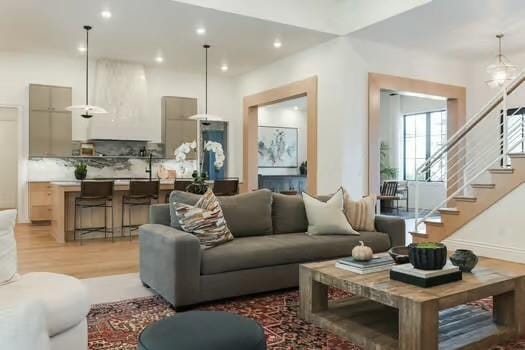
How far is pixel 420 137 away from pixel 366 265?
389 inches

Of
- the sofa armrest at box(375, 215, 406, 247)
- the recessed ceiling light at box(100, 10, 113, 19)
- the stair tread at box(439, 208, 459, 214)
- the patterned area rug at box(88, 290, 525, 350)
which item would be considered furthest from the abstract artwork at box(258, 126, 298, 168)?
the patterned area rug at box(88, 290, 525, 350)

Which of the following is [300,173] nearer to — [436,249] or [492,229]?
[492,229]

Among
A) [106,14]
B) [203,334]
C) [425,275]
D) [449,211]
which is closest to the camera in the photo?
[203,334]

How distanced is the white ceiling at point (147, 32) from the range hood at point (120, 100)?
0.97ft

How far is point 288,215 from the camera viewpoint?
424 cm

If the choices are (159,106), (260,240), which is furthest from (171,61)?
(260,240)

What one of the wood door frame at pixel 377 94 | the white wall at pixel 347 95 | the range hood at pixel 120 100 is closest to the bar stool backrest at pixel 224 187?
the white wall at pixel 347 95

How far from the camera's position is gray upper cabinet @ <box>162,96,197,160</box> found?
29.9 feet

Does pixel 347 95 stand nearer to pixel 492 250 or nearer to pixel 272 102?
pixel 272 102

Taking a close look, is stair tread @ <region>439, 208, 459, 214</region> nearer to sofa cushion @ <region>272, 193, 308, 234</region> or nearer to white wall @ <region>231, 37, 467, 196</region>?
white wall @ <region>231, 37, 467, 196</region>

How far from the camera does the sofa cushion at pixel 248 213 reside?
3.91m

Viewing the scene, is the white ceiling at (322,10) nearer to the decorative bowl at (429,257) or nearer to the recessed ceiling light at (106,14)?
the recessed ceiling light at (106,14)

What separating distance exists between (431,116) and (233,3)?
7524 millimetres

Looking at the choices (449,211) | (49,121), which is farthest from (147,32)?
(449,211)
